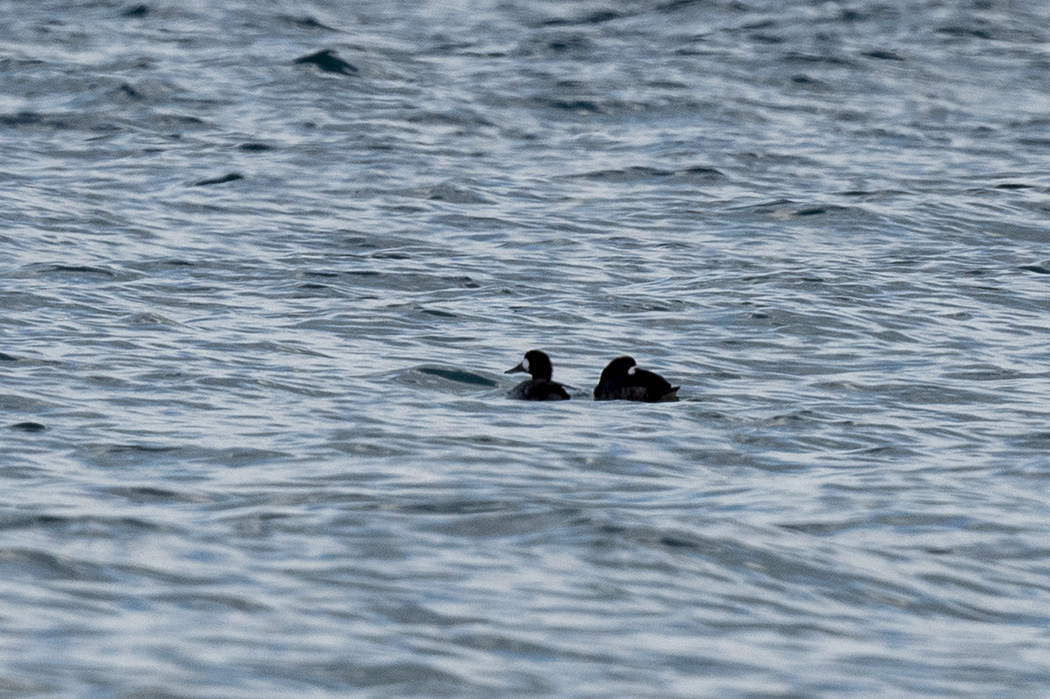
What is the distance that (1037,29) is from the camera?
1262 inches

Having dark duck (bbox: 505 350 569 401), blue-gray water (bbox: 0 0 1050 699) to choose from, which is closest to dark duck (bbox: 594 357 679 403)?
blue-gray water (bbox: 0 0 1050 699)

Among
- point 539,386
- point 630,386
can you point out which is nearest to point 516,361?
point 539,386

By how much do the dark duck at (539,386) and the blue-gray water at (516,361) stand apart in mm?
114

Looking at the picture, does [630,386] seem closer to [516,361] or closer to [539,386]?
[539,386]

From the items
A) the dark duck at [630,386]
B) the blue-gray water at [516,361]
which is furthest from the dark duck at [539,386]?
the dark duck at [630,386]

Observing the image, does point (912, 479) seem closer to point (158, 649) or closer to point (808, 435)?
point (808, 435)

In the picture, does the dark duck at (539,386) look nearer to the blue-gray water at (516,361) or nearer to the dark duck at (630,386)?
the blue-gray water at (516,361)

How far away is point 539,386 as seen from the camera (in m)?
12.3

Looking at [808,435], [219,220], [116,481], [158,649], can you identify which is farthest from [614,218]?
[158,649]

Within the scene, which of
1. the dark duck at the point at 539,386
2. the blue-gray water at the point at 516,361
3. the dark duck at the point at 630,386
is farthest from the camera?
the dark duck at the point at 539,386

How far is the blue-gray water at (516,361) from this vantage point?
7.78 m

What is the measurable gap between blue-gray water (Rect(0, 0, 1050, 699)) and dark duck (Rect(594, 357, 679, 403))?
139 mm

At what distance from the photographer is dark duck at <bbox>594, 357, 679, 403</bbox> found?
39.5 feet

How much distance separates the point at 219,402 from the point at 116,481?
2088 mm
